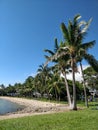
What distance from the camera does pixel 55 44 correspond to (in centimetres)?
3088

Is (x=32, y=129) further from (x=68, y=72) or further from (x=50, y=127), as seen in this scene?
(x=68, y=72)

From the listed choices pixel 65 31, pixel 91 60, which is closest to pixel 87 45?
pixel 91 60

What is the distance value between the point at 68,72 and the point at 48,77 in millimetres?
24356

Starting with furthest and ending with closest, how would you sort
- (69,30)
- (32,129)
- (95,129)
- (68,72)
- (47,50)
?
(68,72) → (47,50) → (69,30) → (32,129) → (95,129)

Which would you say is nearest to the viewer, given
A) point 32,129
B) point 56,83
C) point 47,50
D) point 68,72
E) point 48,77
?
point 32,129

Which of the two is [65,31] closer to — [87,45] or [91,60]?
[87,45]

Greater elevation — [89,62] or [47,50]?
[47,50]

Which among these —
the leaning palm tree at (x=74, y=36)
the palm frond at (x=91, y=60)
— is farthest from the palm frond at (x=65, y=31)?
the palm frond at (x=91, y=60)

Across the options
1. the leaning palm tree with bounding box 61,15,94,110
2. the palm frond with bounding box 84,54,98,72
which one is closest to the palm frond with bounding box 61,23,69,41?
the leaning palm tree with bounding box 61,15,94,110

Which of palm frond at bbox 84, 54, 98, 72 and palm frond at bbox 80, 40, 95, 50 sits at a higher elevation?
palm frond at bbox 80, 40, 95, 50

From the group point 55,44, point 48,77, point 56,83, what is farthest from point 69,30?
point 48,77

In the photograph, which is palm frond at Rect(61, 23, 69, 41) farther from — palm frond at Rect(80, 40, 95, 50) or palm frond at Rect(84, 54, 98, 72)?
palm frond at Rect(84, 54, 98, 72)

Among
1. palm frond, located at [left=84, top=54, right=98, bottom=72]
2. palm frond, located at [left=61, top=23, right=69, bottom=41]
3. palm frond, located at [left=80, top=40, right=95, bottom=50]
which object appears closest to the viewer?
palm frond, located at [left=84, top=54, right=98, bottom=72]

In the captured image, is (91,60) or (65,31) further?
(65,31)
